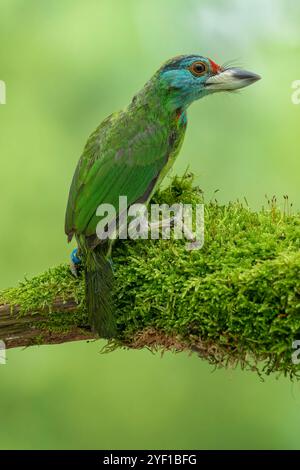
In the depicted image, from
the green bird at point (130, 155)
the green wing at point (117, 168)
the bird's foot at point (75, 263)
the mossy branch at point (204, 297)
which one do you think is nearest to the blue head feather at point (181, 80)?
the green bird at point (130, 155)

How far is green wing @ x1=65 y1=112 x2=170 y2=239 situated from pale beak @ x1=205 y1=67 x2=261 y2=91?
306 millimetres

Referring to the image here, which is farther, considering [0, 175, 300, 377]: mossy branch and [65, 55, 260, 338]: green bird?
[65, 55, 260, 338]: green bird

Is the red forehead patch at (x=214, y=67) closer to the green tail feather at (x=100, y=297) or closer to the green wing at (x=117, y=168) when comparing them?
the green wing at (x=117, y=168)

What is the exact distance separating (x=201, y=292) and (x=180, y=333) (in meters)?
0.19

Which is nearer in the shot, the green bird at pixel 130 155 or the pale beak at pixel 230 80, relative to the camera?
the green bird at pixel 130 155

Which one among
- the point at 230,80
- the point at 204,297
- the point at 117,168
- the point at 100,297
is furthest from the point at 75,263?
the point at 230,80

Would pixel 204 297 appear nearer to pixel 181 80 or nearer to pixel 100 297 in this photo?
pixel 100 297

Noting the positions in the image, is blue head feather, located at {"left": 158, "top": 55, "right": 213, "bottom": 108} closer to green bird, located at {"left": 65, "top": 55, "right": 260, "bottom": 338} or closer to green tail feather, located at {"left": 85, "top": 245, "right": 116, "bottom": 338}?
green bird, located at {"left": 65, "top": 55, "right": 260, "bottom": 338}

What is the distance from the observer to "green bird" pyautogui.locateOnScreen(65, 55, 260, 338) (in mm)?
2873

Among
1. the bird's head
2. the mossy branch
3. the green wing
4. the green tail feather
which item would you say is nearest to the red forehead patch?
the bird's head

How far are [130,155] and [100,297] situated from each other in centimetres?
62

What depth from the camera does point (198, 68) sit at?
10.2 feet

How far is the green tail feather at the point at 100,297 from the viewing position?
281 centimetres

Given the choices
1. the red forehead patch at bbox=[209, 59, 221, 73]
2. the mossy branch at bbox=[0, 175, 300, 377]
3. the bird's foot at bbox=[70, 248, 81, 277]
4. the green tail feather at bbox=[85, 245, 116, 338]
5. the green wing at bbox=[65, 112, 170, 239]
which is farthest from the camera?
the red forehead patch at bbox=[209, 59, 221, 73]
